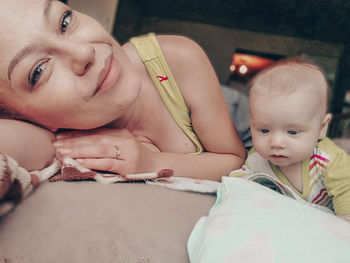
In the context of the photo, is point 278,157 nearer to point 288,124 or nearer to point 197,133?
point 288,124

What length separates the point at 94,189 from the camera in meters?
0.65

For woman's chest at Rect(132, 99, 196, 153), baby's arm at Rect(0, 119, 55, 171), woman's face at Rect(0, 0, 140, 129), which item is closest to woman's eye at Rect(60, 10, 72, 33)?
woman's face at Rect(0, 0, 140, 129)

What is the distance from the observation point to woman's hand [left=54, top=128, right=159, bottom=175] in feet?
2.66

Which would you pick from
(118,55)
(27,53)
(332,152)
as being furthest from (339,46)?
(27,53)

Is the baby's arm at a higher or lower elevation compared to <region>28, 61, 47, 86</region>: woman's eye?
lower

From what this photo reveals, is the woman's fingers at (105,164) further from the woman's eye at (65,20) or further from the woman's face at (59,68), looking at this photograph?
the woman's eye at (65,20)

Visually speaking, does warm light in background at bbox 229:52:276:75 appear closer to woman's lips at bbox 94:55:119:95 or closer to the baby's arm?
woman's lips at bbox 94:55:119:95

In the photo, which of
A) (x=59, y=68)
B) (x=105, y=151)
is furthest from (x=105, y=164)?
(x=59, y=68)

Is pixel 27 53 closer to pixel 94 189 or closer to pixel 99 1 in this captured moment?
pixel 94 189

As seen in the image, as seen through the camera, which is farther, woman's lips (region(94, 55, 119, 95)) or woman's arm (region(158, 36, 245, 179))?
woman's arm (region(158, 36, 245, 179))

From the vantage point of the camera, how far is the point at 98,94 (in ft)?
2.62

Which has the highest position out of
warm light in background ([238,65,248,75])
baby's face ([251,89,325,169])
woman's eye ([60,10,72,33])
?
woman's eye ([60,10,72,33])

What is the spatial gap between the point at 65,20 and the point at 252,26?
155 inches

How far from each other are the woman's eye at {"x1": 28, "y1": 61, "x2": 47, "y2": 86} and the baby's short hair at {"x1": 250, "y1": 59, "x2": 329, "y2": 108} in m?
0.66
